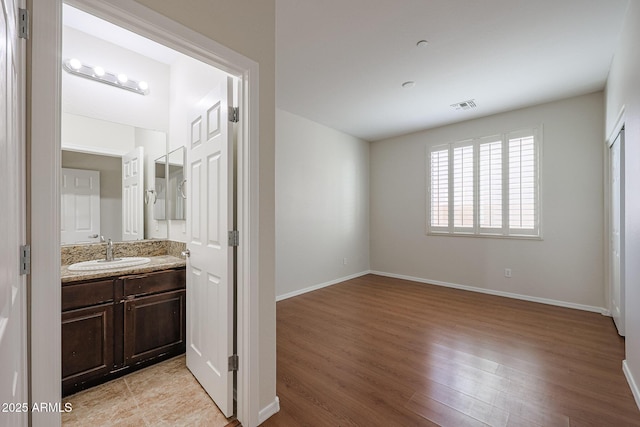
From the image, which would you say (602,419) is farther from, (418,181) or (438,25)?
(418,181)

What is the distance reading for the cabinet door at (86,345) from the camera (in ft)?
6.05

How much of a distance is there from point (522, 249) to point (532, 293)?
0.63 m

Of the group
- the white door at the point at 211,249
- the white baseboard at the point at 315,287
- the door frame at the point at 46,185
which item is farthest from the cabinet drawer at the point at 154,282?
the white baseboard at the point at 315,287

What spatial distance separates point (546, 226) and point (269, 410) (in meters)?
4.20

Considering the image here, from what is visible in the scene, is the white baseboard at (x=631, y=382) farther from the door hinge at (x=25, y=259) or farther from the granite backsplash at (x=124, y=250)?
the granite backsplash at (x=124, y=250)

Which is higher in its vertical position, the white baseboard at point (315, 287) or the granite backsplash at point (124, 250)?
the granite backsplash at point (124, 250)

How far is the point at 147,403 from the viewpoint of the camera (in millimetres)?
1851

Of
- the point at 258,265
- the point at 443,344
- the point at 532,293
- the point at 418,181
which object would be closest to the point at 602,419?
the point at 443,344

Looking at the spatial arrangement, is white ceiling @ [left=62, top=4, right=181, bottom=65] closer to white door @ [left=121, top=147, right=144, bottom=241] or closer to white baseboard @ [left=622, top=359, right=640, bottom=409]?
white door @ [left=121, top=147, right=144, bottom=241]

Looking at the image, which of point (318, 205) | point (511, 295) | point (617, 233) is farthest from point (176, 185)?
point (511, 295)

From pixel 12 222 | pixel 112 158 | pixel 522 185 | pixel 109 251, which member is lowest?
pixel 109 251

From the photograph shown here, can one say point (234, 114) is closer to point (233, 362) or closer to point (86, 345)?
point (233, 362)

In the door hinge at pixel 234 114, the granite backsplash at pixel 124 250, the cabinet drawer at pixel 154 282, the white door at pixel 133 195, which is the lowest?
the cabinet drawer at pixel 154 282

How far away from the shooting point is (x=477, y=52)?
267cm
